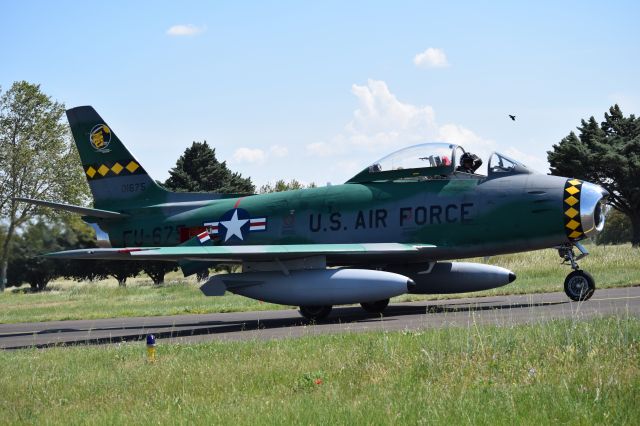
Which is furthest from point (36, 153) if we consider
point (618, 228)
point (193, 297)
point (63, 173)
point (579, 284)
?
point (618, 228)

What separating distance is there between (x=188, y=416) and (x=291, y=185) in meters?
101

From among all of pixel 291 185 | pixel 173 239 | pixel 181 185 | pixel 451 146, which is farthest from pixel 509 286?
pixel 291 185

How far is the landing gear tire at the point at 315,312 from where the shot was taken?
17.4m

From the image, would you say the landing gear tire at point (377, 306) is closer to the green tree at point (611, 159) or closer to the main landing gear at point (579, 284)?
the main landing gear at point (579, 284)

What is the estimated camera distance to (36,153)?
202ft

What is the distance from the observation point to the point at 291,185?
108 meters

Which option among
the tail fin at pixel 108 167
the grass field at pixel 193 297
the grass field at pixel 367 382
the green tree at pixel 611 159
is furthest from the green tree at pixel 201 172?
the grass field at pixel 367 382

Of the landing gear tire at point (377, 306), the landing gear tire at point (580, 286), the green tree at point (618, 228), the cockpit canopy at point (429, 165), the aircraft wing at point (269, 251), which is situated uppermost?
the green tree at point (618, 228)

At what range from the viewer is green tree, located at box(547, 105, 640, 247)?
6259 centimetres

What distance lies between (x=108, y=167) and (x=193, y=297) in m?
9.46

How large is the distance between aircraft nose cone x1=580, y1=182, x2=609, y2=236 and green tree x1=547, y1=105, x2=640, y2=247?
4648cm

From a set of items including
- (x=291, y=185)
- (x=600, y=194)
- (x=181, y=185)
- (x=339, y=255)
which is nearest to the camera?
(x=600, y=194)

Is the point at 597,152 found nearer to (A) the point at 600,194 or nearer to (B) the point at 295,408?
(A) the point at 600,194

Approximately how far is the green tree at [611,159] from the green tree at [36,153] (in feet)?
130
